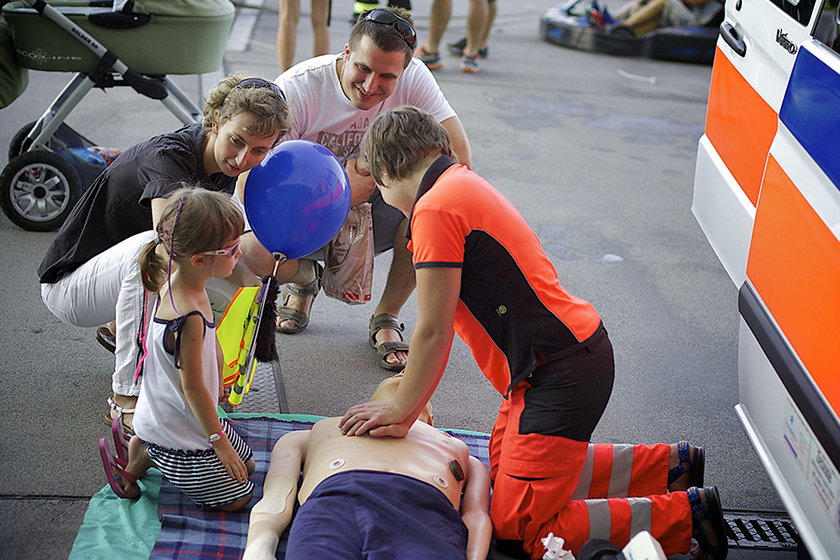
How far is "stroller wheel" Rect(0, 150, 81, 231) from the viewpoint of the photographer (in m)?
4.26

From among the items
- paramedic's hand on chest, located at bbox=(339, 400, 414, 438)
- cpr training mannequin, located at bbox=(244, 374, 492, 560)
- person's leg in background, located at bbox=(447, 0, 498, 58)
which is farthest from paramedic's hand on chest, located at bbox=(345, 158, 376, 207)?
person's leg in background, located at bbox=(447, 0, 498, 58)

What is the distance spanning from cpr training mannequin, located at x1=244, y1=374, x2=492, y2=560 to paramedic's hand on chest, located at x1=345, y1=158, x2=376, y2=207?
95cm

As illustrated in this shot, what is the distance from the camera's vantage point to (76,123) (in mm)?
6004

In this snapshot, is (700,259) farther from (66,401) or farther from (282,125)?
(66,401)

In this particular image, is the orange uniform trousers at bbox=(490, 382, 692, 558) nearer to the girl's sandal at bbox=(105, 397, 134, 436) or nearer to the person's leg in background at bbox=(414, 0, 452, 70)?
the girl's sandal at bbox=(105, 397, 134, 436)

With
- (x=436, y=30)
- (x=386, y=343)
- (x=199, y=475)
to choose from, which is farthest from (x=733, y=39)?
(x=436, y=30)

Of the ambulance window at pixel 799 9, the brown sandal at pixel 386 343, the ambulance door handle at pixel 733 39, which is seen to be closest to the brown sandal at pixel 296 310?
the brown sandal at pixel 386 343

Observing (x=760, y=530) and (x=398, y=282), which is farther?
(x=398, y=282)

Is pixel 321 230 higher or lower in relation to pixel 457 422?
higher

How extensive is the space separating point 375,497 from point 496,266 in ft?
2.20

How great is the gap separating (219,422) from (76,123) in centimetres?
414

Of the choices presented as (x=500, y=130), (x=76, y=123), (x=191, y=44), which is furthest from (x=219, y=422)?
(x=500, y=130)

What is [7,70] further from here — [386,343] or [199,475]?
[199,475]

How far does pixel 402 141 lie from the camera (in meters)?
2.44
